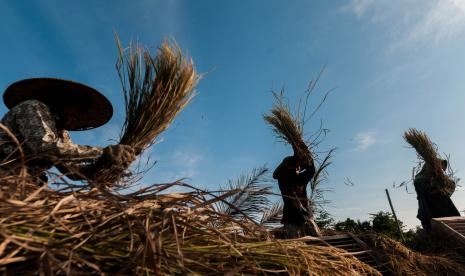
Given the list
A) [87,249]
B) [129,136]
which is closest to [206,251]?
[87,249]

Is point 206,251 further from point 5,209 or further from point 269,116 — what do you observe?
point 269,116

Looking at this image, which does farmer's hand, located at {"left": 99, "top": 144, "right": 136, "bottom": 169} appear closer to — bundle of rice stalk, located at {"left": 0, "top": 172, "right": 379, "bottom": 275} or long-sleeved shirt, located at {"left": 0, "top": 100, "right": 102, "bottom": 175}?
long-sleeved shirt, located at {"left": 0, "top": 100, "right": 102, "bottom": 175}

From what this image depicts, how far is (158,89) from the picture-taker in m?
1.79

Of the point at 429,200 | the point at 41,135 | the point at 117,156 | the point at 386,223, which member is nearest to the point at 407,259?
the point at 117,156

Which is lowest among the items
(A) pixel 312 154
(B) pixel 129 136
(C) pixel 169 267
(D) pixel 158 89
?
(C) pixel 169 267

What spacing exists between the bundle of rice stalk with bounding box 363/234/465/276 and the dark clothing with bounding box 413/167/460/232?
10.5 feet

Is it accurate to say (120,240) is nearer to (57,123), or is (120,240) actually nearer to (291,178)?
(57,123)

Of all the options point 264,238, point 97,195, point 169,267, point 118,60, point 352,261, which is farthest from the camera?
point 118,60

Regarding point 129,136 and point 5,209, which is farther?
point 129,136

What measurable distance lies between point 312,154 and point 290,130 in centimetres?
48

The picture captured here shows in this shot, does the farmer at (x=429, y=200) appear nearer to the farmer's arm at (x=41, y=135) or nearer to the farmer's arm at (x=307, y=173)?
the farmer's arm at (x=307, y=173)

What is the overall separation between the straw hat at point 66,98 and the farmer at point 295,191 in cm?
333

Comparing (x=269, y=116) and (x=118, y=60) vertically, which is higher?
(x=269, y=116)

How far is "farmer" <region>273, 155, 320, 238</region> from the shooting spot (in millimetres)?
5117
